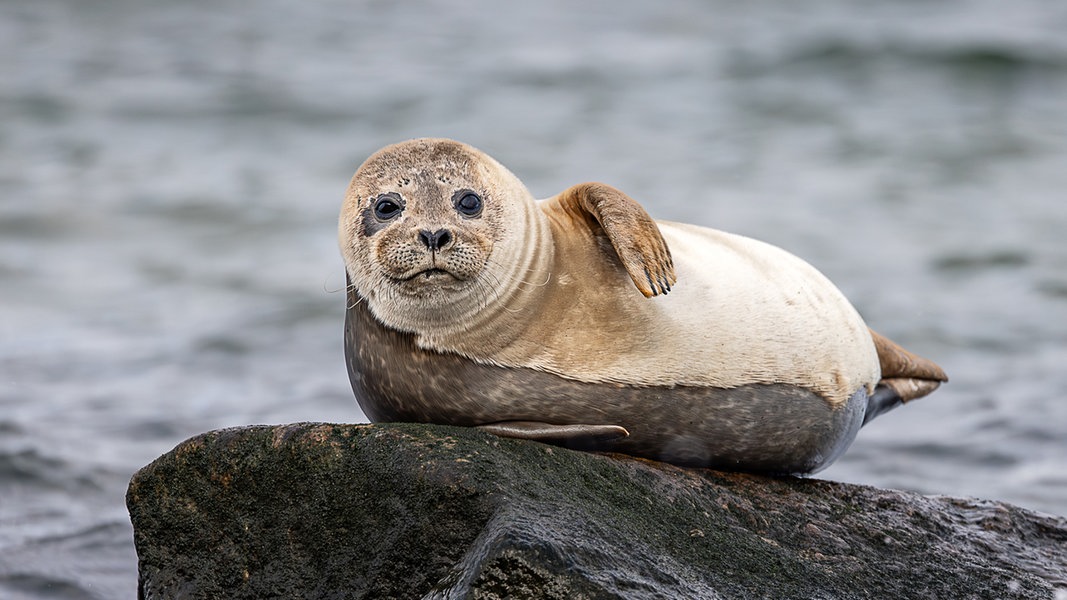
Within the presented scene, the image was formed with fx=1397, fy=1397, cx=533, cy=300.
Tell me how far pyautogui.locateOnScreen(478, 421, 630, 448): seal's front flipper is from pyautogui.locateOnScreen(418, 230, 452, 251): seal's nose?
20.8 inches

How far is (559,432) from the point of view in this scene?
397 cm

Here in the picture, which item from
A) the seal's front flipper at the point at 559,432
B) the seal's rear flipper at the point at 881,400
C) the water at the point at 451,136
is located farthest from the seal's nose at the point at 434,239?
the water at the point at 451,136

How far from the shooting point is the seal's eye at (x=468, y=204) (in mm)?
4074

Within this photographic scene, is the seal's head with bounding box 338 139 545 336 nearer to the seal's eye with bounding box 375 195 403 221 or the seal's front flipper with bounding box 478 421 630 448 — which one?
the seal's eye with bounding box 375 195 403 221

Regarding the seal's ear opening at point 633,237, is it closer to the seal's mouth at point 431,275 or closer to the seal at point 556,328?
the seal at point 556,328

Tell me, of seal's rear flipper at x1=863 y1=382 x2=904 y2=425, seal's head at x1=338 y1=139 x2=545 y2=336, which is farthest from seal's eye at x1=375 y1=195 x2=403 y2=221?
seal's rear flipper at x1=863 y1=382 x2=904 y2=425

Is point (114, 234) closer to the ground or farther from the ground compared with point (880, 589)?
farther from the ground

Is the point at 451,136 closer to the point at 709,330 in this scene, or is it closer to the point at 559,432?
the point at 709,330

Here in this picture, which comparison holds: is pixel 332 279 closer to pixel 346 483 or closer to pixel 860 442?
pixel 860 442

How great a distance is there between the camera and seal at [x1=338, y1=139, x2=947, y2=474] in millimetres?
4035

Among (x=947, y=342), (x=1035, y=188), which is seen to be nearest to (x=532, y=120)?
(x=1035, y=188)

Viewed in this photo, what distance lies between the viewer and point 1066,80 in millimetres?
14789

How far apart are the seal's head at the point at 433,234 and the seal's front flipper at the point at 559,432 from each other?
35 cm

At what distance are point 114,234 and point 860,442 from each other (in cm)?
683
